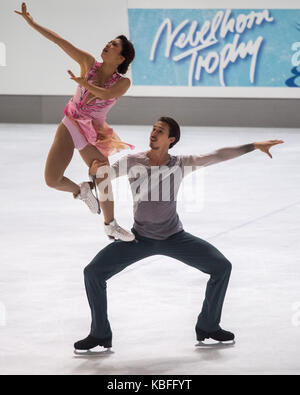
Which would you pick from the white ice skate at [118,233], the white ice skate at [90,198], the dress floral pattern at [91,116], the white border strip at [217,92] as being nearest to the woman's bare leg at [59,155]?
the dress floral pattern at [91,116]

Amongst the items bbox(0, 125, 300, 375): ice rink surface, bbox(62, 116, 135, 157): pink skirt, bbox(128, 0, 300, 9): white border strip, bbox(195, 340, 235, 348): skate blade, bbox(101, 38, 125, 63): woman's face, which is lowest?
bbox(195, 340, 235, 348): skate blade

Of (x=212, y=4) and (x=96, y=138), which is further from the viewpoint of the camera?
(x=212, y=4)

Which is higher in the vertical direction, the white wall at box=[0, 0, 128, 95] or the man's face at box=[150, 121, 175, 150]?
the white wall at box=[0, 0, 128, 95]

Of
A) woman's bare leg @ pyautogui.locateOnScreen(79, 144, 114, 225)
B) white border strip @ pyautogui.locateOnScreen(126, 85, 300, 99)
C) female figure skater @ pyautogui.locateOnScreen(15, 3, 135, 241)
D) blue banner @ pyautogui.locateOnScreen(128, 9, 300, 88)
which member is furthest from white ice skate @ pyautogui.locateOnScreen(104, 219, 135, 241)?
white border strip @ pyautogui.locateOnScreen(126, 85, 300, 99)

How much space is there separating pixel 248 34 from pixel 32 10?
15.4 feet

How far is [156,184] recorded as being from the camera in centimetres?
512

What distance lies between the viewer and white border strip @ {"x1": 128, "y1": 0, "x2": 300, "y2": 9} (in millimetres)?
18188

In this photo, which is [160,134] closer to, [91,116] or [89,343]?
[89,343]

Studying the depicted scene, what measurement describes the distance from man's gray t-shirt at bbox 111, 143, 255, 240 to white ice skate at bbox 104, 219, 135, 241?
0.25 ft

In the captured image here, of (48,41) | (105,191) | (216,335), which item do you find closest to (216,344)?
(216,335)

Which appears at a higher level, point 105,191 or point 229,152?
point 105,191

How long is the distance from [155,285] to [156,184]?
176 centimetres

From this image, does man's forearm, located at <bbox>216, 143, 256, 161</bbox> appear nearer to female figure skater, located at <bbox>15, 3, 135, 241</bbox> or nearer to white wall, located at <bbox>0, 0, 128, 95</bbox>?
female figure skater, located at <bbox>15, 3, 135, 241</bbox>

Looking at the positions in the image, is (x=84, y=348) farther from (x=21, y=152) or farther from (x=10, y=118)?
(x=10, y=118)
